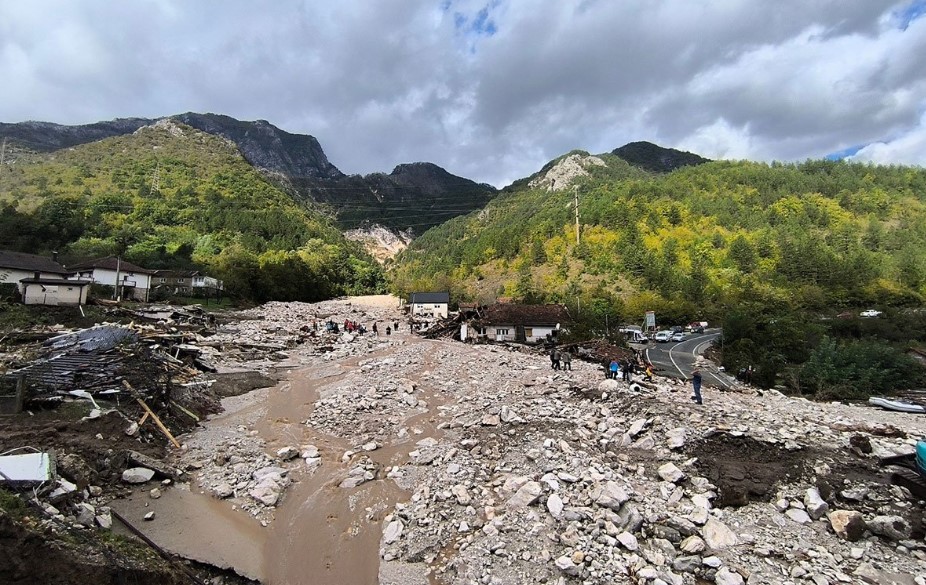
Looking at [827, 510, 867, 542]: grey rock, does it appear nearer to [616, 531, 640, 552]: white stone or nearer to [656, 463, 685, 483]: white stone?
[656, 463, 685, 483]: white stone

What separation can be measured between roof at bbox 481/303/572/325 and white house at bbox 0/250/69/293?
130ft

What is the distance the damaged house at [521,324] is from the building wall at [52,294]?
109ft

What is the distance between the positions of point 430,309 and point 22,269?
43.7 meters

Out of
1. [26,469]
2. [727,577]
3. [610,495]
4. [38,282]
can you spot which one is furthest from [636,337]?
[38,282]

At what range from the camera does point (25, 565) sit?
16.1 ft

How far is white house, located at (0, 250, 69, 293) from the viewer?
3238cm

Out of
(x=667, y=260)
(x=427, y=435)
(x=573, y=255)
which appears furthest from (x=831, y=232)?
(x=427, y=435)

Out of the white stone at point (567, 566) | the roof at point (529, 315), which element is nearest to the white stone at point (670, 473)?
the white stone at point (567, 566)

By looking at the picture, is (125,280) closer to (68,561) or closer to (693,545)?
(68,561)

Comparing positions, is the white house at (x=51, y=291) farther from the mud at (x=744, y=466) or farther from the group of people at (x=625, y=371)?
the mud at (x=744, y=466)

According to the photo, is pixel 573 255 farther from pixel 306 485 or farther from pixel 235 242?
pixel 306 485

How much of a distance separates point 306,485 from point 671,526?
8862 millimetres

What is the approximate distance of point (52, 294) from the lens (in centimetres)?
3142

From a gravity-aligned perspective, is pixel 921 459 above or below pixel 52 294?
below
